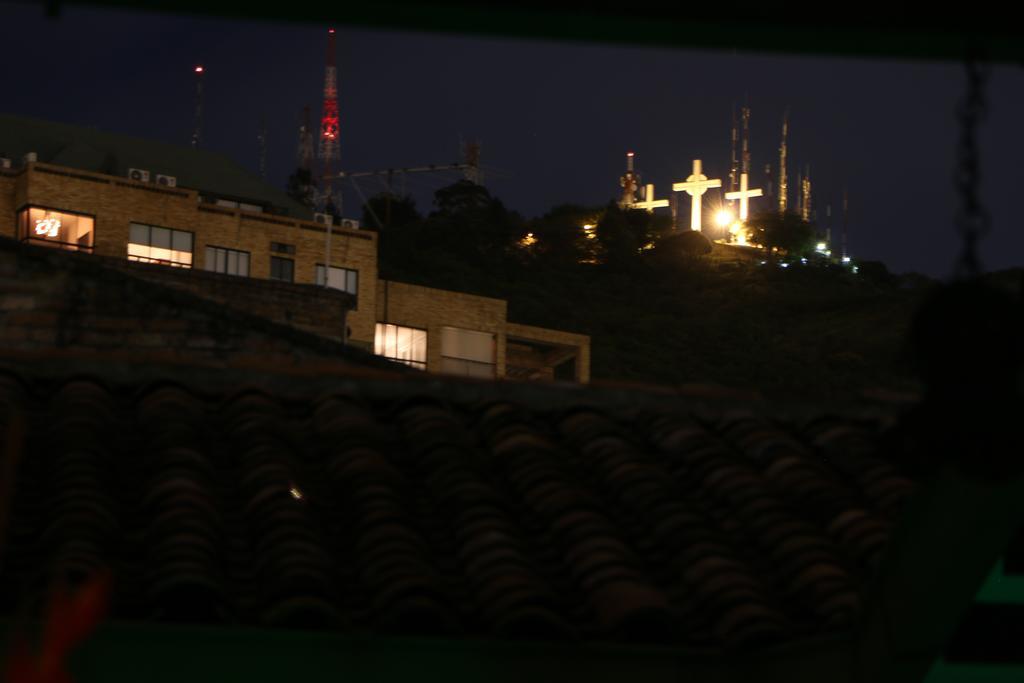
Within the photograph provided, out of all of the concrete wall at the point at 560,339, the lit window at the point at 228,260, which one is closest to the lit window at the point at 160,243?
the lit window at the point at 228,260

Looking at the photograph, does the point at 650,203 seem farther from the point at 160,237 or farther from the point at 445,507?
the point at 445,507

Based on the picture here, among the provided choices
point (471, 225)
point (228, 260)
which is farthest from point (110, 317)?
point (471, 225)

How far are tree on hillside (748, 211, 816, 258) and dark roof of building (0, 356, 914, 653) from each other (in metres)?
96.3

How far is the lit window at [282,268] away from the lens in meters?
45.9

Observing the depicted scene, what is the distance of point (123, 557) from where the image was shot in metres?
6.99

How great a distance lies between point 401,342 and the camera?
43500mm

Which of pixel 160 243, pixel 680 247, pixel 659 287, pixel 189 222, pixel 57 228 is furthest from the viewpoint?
pixel 680 247

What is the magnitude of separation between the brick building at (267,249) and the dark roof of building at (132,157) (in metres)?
→ 0.19

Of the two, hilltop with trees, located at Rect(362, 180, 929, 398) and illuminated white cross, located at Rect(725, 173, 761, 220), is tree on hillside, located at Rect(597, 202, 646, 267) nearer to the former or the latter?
hilltop with trees, located at Rect(362, 180, 929, 398)

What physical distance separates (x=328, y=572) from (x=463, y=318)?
→ 37.0m

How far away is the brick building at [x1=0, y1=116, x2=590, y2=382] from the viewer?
137 ft

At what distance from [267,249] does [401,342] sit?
5.25 m

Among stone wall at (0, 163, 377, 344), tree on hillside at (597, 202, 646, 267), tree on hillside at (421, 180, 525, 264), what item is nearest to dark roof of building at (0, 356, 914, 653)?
stone wall at (0, 163, 377, 344)

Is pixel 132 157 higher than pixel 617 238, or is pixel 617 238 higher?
pixel 617 238
